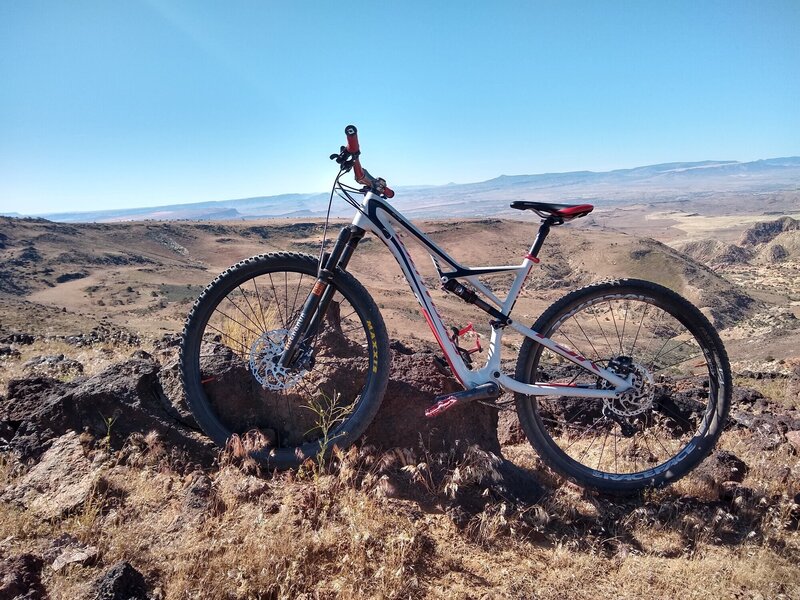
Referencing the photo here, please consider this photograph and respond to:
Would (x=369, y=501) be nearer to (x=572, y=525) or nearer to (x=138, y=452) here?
(x=572, y=525)

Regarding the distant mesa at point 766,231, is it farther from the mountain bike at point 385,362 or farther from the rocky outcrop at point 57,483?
the rocky outcrop at point 57,483

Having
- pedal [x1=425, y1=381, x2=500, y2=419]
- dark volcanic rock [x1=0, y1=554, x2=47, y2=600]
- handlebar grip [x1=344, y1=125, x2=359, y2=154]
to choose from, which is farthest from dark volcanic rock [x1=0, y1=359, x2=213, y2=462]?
handlebar grip [x1=344, y1=125, x2=359, y2=154]

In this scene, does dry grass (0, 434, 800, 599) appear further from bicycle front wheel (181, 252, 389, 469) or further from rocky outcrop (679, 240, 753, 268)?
rocky outcrop (679, 240, 753, 268)

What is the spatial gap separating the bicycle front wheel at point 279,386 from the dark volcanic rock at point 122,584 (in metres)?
1.01

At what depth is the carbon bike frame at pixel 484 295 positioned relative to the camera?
319cm

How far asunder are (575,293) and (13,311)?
2852cm

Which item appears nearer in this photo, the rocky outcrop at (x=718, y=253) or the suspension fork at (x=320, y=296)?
the suspension fork at (x=320, y=296)

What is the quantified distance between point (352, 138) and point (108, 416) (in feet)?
8.07

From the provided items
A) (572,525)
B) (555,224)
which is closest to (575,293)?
(555,224)

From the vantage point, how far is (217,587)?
2094mm

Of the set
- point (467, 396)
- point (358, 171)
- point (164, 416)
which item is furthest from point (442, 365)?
point (164, 416)

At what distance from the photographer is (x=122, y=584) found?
2.03m

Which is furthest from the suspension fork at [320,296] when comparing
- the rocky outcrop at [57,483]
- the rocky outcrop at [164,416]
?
the rocky outcrop at [57,483]

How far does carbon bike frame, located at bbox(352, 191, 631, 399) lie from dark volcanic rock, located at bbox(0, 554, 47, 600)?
2.31m
